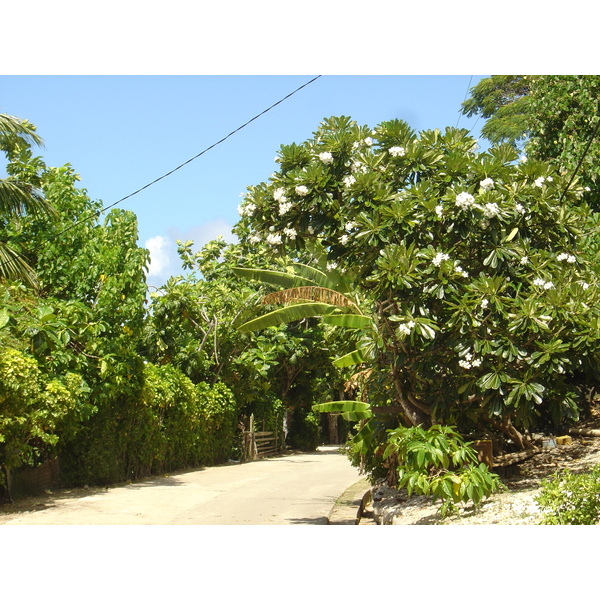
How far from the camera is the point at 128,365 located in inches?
500

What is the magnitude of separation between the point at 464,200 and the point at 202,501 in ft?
25.5

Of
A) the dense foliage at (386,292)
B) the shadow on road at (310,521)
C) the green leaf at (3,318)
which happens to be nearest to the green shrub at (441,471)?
the dense foliage at (386,292)

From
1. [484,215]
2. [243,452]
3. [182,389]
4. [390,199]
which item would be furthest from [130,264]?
[243,452]

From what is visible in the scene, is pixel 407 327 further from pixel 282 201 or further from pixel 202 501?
pixel 202 501

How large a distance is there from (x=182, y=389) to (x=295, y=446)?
1237 cm

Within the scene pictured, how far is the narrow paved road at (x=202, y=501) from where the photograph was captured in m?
10.5

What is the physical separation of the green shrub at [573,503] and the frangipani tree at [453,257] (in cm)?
113

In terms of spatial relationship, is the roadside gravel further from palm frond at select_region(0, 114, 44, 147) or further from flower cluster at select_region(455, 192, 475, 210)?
palm frond at select_region(0, 114, 44, 147)

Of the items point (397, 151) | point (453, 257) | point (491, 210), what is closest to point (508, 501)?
point (453, 257)

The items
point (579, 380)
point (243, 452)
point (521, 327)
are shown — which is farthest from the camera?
point (243, 452)

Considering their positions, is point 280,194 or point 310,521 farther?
point 310,521

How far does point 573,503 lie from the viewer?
6.16 metres

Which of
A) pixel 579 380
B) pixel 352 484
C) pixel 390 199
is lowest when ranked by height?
pixel 352 484

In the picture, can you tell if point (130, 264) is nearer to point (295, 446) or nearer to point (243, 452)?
point (243, 452)
